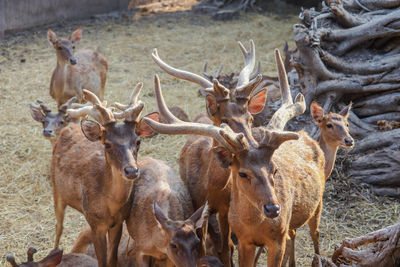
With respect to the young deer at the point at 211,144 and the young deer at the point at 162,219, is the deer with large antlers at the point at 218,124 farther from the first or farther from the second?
the young deer at the point at 162,219

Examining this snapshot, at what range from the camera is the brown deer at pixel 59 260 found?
5.17 meters

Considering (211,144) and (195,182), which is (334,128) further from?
(195,182)

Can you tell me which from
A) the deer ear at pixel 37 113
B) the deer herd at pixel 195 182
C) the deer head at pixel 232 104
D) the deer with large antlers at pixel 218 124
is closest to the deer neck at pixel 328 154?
the deer herd at pixel 195 182

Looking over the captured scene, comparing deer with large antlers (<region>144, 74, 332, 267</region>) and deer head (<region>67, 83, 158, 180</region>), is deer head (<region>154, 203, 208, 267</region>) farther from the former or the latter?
deer head (<region>67, 83, 158, 180</region>)

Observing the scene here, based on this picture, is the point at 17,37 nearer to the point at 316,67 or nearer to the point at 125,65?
the point at 125,65

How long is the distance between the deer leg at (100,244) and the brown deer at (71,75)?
4.79 metres

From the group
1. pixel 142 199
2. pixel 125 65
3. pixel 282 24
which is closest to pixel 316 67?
pixel 142 199

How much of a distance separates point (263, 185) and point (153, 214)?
1.37 m

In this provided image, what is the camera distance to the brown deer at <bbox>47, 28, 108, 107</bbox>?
10055mm

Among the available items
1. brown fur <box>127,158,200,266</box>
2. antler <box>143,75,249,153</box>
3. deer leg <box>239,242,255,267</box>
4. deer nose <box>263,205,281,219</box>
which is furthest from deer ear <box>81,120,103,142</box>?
deer nose <box>263,205,281,219</box>

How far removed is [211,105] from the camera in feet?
19.4

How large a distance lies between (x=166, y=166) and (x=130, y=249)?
102 centimetres

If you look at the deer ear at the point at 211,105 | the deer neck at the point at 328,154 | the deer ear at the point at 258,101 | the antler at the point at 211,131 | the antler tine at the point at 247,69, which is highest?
the antler at the point at 211,131

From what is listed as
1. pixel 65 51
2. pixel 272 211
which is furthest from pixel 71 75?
pixel 272 211
